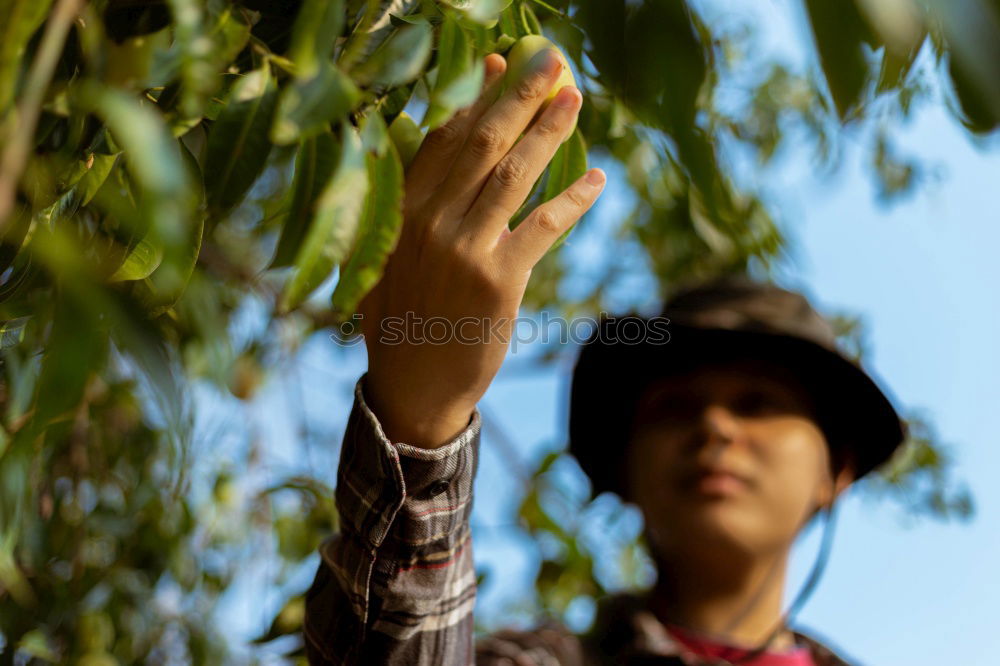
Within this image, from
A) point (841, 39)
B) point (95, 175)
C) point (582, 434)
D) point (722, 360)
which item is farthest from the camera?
point (582, 434)

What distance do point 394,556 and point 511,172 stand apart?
1.11 feet

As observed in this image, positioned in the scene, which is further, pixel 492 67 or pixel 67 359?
pixel 492 67

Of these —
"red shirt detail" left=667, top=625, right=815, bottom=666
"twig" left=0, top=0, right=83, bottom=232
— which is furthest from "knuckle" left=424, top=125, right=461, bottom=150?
"red shirt detail" left=667, top=625, right=815, bottom=666

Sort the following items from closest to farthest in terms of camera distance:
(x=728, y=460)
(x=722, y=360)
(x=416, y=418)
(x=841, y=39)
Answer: (x=841, y=39), (x=416, y=418), (x=728, y=460), (x=722, y=360)

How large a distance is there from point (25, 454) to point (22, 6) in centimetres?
27

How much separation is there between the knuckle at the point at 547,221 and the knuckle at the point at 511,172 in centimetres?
3

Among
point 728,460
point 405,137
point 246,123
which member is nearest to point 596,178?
point 405,137

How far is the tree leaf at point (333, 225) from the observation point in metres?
0.42

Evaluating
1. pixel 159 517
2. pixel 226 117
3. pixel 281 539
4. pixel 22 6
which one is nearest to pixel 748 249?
pixel 281 539

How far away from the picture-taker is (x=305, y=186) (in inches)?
19.0

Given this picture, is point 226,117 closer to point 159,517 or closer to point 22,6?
point 22,6

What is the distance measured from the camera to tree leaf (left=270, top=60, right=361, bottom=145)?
0.40 metres

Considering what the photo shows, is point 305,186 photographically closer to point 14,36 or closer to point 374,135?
point 374,135

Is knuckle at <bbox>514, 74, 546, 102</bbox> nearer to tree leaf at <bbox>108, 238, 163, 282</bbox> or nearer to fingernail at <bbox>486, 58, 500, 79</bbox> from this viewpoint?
fingernail at <bbox>486, 58, 500, 79</bbox>
